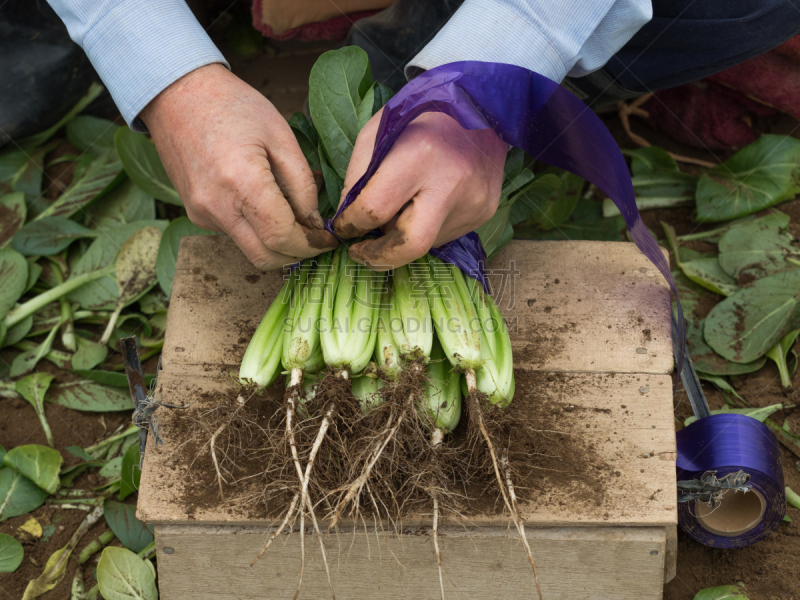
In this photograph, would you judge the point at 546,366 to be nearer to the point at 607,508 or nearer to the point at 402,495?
the point at 607,508

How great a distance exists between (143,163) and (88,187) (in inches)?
17.4

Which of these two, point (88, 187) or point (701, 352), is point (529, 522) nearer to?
point (701, 352)

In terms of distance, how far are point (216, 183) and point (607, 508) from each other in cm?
118

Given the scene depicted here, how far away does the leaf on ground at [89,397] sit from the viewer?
7.41ft

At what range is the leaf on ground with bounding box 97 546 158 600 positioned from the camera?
181 cm

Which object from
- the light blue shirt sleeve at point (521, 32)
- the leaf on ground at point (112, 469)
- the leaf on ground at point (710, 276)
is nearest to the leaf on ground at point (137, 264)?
the leaf on ground at point (112, 469)

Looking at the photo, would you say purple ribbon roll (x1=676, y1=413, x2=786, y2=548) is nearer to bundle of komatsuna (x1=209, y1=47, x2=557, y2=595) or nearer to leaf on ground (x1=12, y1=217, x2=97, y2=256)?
bundle of komatsuna (x1=209, y1=47, x2=557, y2=595)

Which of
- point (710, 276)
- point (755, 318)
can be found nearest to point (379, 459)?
point (755, 318)

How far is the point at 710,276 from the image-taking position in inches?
96.2

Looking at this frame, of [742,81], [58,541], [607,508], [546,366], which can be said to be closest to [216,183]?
[546,366]

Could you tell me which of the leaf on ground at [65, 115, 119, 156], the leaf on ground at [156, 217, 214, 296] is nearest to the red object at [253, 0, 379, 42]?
the leaf on ground at [65, 115, 119, 156]

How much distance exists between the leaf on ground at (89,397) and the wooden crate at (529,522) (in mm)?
600

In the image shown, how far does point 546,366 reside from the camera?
1.75 meters

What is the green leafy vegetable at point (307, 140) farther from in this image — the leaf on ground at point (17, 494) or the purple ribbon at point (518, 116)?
the leaf on ground at point (17, 494)
